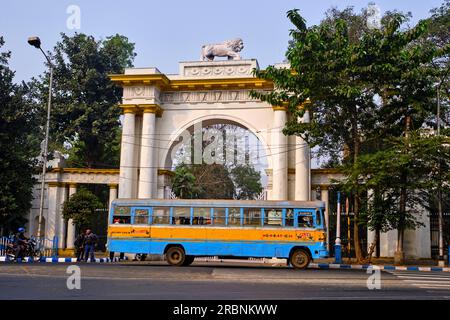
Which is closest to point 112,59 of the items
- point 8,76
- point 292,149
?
point 8,76

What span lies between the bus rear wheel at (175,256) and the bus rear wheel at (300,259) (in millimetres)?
4211

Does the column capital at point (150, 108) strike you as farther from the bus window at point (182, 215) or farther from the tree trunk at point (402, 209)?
the tree trunk at point (402, 209)

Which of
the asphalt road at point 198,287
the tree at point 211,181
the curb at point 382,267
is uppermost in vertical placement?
the tree at point 211,181

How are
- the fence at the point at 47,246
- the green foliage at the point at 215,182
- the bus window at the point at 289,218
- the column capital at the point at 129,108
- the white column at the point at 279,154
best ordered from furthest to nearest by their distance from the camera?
the green foliage at the point at 215,182 → the column capital at the point at 129,108 → the white column at the point at 279,154 → the fence at the point at 47,246 → the bus window at the point at 289,218

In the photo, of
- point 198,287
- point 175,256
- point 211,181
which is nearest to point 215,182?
point 211,181

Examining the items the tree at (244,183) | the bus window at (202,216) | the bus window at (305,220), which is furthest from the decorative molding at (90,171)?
the tree at (244,183)

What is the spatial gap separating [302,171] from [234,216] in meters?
7.45

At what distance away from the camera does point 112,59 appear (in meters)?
37.8

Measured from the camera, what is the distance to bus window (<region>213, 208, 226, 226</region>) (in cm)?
2009

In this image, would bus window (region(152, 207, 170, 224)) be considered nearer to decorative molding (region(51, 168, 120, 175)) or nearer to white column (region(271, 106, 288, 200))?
white column (region(271, 106, 288, 200))

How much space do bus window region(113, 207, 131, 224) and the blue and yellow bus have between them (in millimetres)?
40

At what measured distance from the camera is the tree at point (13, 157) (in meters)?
27.8

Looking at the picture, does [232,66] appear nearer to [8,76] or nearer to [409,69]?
[409,69]
